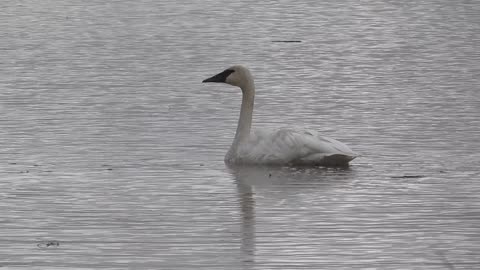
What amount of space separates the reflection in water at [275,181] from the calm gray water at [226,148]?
25 mm

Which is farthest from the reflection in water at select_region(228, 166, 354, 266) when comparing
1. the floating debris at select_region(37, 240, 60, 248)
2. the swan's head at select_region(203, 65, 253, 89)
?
the floating debris at select_region(37, 240, 60, 248)

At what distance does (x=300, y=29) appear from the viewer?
1261 inches

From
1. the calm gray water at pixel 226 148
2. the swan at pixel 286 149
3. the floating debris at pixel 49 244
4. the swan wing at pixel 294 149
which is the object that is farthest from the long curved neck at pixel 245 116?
the floating debris at pixel 49 244

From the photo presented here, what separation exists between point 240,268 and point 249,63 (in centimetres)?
1546

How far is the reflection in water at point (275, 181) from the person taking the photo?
43.4ft

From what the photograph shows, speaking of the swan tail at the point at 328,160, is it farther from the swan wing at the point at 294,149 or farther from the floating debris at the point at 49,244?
the floating debris at the point at 49,244

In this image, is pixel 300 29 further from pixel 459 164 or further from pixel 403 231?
pixel 403 231

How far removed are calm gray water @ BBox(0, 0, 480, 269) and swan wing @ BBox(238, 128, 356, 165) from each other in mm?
155

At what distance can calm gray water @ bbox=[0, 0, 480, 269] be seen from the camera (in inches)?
434

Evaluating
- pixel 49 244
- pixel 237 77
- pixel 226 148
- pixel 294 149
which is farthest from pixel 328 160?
pixel 49 244

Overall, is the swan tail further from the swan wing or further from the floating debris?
the floating debris

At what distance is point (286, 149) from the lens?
49.8ft

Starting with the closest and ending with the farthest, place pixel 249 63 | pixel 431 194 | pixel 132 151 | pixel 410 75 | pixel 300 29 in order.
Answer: pixel 431 194, pixel 132 151, pixel 410 75, pixel 249 63, pixel 300 29

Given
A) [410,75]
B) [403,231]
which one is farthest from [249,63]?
[403,231]
